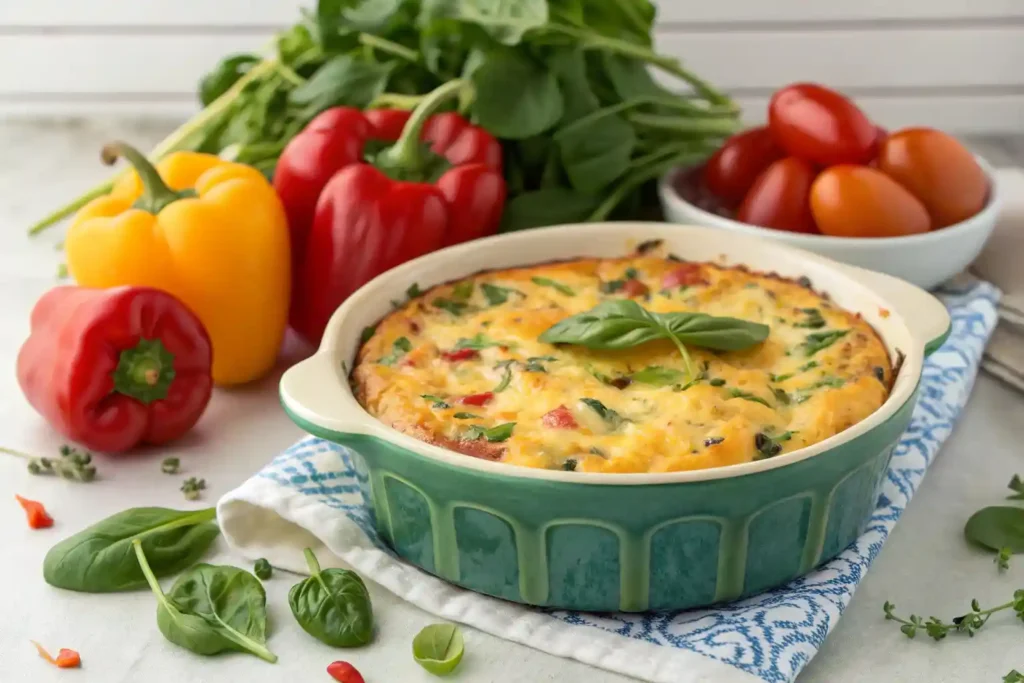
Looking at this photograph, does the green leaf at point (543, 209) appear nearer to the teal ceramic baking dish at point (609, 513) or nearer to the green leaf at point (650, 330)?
the green leaf at point (650, 330)

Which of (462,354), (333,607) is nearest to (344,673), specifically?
(333,607)

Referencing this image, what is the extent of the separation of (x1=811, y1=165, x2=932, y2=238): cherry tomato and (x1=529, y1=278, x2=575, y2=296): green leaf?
652mm

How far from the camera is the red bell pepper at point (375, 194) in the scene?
242 centimetres

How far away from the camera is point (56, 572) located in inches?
69.2

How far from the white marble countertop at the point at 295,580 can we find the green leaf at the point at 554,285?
53 cm

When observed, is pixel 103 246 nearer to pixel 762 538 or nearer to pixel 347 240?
pixel 347 240

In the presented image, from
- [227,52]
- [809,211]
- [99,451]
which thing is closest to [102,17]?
[227,52]

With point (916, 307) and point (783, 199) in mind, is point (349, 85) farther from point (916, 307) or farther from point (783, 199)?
point (916, 307)

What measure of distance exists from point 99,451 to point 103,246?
41cm

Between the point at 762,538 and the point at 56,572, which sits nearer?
the point at 762,538

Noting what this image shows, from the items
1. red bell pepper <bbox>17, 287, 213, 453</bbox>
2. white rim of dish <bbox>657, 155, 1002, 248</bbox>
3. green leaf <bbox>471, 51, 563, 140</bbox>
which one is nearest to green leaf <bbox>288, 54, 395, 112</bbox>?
green leaf <bbox>471, 51, 563, 140</bbox>

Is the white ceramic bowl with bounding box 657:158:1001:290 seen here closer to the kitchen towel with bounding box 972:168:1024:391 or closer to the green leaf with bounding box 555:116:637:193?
the kitchen towel with bounding box 972:168:1024:391

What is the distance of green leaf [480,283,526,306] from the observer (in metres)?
2.15

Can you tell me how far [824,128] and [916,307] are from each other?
2.43 ft
